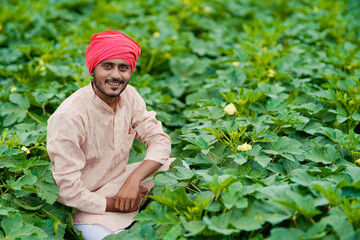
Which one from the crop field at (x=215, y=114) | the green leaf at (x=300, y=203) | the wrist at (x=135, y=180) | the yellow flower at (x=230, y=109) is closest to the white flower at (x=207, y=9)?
the crop field at (x=215, y=114)

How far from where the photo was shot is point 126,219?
2.22m

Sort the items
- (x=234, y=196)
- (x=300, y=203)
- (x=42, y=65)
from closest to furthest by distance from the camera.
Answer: (x=300, y=203), (x=234, y=196), (x=42, y=65)

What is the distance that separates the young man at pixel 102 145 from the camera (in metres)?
2.08

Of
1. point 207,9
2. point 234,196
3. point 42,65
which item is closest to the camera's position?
point 234,196

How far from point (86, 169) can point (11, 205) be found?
0.43 metres

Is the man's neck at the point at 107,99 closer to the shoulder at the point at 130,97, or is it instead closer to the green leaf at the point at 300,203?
the shoulder at the point at 130,97

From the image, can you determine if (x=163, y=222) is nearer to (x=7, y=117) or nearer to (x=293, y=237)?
(x=293, y=237)

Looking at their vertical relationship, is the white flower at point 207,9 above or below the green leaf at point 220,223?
above

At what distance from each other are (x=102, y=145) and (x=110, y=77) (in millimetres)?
393

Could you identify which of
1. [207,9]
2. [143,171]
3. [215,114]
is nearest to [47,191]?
[143,171]

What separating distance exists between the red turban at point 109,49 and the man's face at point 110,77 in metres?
0.03

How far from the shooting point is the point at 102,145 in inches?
88.6

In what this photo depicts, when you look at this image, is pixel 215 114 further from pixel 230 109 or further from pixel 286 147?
pixel 286 147

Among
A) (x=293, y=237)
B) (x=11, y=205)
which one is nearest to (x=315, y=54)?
(x=293, y=237)
